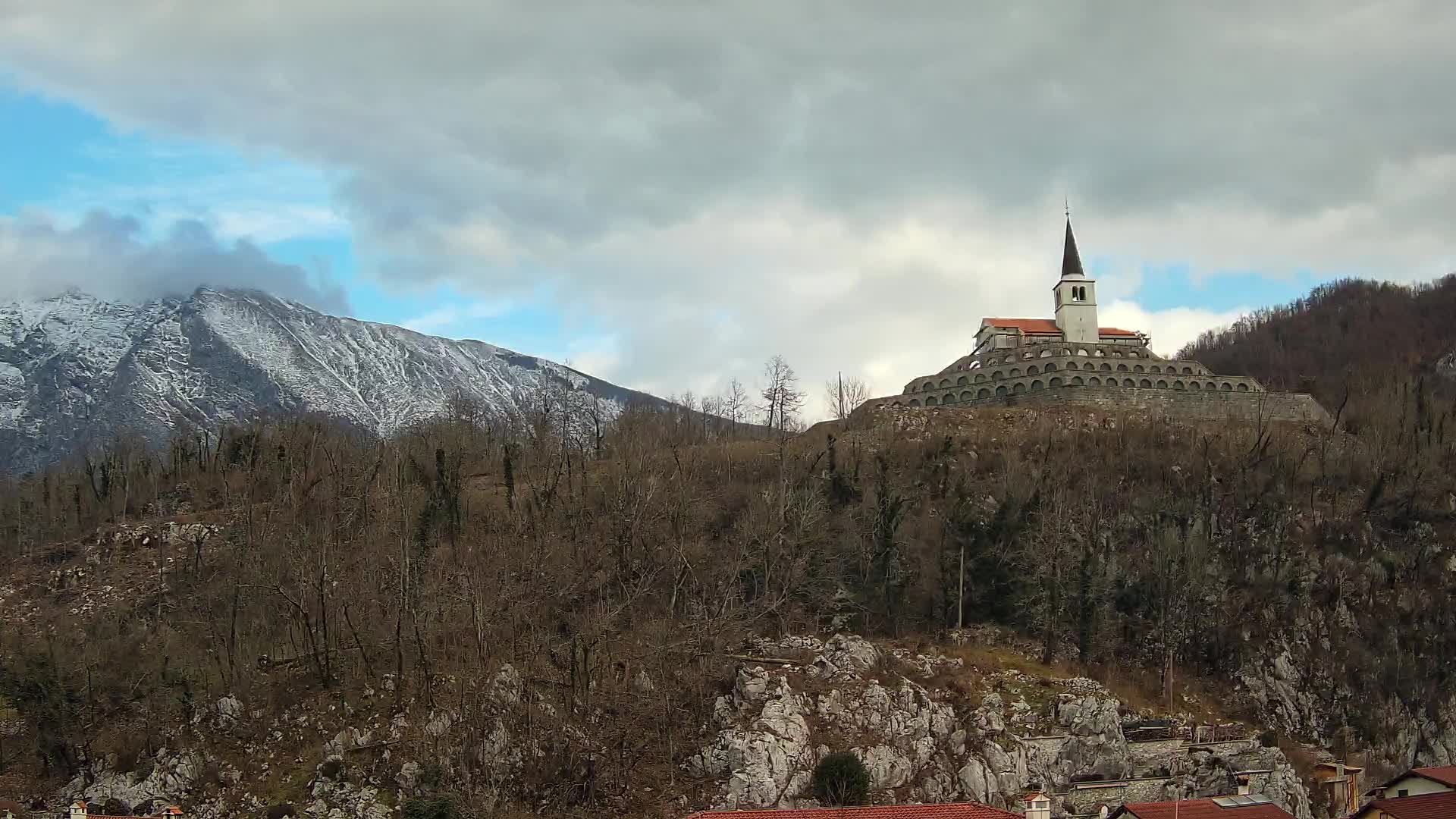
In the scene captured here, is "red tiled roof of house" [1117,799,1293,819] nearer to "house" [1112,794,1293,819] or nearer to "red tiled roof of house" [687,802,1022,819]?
"house" [1112,794,1293,819]

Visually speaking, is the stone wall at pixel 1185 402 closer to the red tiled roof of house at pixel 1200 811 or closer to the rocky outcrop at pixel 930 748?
the rocky outcrop at pixel 930 748

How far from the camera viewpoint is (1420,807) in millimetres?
38719

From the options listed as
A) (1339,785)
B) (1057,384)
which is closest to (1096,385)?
(1057,384)

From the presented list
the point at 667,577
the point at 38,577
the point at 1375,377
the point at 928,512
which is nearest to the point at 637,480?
the point at 667,577

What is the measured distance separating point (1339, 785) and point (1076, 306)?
176 feet

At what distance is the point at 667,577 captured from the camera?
61938 millimetres

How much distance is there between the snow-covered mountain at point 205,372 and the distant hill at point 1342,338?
221ft

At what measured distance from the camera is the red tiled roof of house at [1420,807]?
37906mm

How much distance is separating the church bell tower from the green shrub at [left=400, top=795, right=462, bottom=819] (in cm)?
6834

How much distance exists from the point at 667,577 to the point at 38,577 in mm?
34176

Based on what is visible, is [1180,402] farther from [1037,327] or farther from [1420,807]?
[1420,807]

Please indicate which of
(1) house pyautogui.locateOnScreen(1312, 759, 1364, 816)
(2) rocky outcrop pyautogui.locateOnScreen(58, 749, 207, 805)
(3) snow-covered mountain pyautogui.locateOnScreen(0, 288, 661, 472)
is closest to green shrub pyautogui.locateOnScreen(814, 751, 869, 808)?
(1) house pyautogui.locateOnScreen(1312, 759, 1364, 816)

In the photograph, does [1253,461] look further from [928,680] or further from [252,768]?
[252,768]

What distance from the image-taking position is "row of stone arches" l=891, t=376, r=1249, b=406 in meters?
88.2
